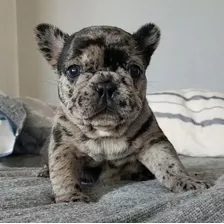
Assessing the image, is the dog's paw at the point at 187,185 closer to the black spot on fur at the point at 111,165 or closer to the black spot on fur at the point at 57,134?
the black spot on fur at the point at 111,165

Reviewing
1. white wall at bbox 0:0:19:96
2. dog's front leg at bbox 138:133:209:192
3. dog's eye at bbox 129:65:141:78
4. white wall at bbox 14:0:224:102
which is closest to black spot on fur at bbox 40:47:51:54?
dog's eye at bbox 129:65:141:78

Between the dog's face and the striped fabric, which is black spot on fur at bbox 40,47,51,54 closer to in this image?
the dog's face

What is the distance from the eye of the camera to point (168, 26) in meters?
2.43

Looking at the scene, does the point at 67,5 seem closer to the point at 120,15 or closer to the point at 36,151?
the point at 120,15

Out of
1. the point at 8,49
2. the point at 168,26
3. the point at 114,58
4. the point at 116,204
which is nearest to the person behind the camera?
the point at 116,204

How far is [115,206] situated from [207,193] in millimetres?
174

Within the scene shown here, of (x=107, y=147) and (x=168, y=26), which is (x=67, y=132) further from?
(x=168, y=26)

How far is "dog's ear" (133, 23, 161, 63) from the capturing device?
1.30 m

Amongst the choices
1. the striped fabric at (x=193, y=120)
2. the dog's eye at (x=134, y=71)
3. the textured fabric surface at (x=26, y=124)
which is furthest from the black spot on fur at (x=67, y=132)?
the striped fabric at (x=193, y=120)

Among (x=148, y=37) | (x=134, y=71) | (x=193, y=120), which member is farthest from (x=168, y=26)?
(x=134, y=71)

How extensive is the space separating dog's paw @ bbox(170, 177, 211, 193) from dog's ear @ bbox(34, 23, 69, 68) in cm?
49

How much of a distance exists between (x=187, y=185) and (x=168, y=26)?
59.0 inches

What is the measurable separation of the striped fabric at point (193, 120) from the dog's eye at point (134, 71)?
0.70 metres

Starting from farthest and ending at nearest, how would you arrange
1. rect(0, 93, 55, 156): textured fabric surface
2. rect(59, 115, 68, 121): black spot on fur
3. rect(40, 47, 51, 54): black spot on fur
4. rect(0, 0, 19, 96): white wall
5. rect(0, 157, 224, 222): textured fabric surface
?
rect(0, 0, 19, 96): white wall, rect(0, 93, 55, 156): textured fabric surface, rect(40, 47, 51, 54): black spot on fur, rect(59, 115, 68, 121): black spot on fur, rect(0, 157, 224, 222): textured fabric surface
